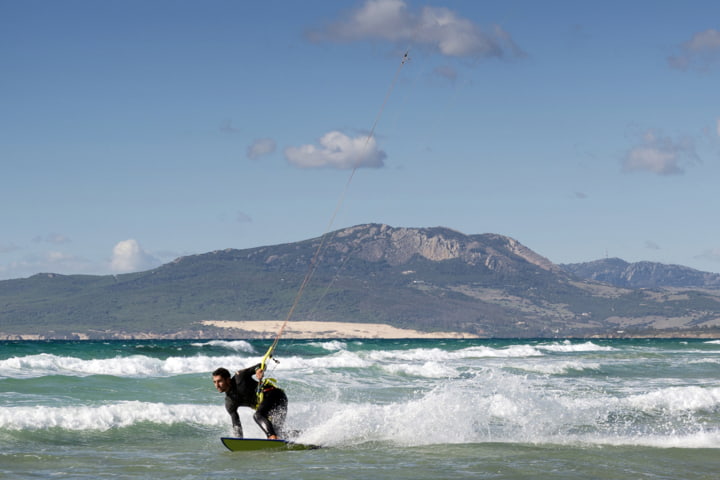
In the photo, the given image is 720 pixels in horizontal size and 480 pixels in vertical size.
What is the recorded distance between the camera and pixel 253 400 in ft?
51.9

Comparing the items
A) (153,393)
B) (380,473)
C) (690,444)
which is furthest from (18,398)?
(690,444)

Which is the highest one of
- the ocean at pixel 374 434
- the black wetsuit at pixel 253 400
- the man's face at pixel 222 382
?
the man's face at pixel 222 382

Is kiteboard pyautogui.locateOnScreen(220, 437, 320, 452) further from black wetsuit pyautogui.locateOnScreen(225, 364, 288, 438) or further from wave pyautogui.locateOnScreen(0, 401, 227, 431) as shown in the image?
wave pyautogui.locateOnScreen(0, 401, 227, 431)

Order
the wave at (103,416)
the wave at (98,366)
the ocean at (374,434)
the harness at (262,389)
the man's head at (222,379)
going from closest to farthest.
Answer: the ocean at (374,434) < the man's head at (222,379) < the harness at (262,389) < the wave at (103,416) < the wave at (98,366)

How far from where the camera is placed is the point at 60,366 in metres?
41.8

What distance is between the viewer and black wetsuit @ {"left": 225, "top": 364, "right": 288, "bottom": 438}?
1576 centimetres

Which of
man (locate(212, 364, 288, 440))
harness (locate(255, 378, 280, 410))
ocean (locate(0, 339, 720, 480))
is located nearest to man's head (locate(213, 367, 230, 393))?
man (locate(212, 364, 288, 440))

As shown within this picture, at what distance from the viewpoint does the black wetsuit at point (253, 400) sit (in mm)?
15758

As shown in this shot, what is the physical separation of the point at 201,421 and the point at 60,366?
2333 cm

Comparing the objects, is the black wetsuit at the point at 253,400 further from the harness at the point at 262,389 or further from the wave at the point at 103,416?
the wave at the point at 103,416

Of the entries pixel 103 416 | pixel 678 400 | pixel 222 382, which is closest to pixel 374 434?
pixel 222 382

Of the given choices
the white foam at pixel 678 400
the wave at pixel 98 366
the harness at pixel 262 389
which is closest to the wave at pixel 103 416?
the harness at pixel 262 389

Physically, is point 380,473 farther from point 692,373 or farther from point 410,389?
point 692,373

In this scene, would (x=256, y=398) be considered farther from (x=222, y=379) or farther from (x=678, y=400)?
(x=678, y=400)
